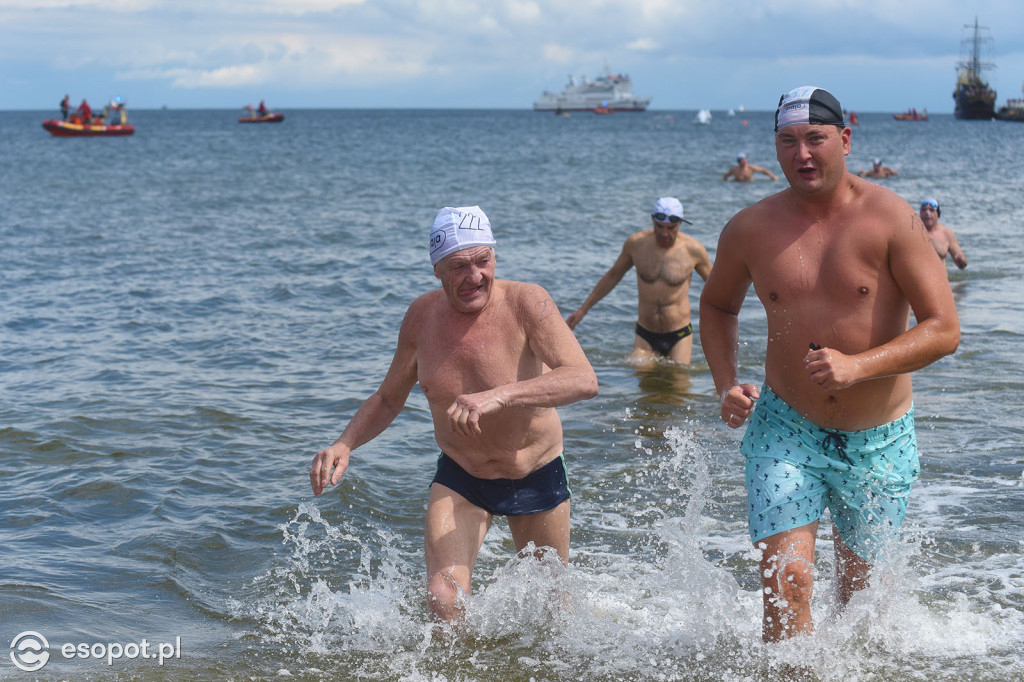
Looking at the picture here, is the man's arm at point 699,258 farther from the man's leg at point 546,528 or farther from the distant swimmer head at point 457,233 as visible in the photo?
the distant swimmer head at point 457,233

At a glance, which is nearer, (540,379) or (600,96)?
(540,379)

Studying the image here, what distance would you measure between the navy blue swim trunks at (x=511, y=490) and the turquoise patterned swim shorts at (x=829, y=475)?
2.92ft

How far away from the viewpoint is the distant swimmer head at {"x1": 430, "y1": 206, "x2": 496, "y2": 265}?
13.5 ft

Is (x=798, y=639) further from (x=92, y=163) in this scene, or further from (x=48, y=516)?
(x=92, y=163)

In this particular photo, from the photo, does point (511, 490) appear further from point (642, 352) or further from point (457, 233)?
point (642, 352)

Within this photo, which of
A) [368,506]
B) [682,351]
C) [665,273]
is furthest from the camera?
[682,351]

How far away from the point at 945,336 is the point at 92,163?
161 feet

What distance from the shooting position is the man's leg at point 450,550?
424cm

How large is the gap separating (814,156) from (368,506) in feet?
13.7

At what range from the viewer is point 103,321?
1291 centimetres

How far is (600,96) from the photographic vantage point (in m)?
166

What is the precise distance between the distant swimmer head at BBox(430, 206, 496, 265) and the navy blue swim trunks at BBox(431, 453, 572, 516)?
957mm

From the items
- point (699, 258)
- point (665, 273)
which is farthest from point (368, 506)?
point (699, 258)

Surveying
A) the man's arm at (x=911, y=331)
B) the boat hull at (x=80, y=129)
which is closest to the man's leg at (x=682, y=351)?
the man's arm at (x=911, y=331)
